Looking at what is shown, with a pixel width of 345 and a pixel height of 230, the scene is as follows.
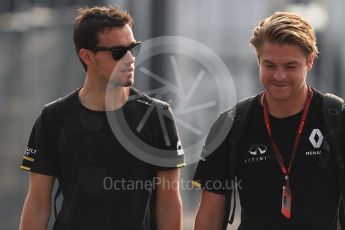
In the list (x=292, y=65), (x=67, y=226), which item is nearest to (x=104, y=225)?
(x=67, y=226)

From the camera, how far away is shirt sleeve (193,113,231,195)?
13.1 feet

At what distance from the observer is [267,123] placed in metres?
3.96

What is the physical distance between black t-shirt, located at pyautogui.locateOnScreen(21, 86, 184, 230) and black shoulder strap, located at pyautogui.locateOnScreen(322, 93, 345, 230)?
71 cm

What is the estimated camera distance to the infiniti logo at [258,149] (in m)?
3.95

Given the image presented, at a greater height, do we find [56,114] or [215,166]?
[56,114]

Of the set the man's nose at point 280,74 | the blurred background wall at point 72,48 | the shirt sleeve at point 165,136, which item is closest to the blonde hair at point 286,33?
the man's nose at point 280,74

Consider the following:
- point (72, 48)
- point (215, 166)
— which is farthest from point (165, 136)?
point (72, 48)

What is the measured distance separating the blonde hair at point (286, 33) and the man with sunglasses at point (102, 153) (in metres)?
0.58

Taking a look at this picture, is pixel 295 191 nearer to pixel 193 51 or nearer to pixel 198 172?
pixel 198 172

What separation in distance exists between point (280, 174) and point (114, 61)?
3.10 ft

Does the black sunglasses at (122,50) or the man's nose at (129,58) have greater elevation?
the black sunglasses at (122,50)

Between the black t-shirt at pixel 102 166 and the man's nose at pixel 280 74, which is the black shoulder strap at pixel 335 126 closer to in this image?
the man's nose at pixel 280 74

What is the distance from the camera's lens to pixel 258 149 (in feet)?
13.0

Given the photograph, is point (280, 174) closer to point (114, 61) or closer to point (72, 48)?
point (114, 61)
